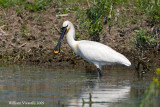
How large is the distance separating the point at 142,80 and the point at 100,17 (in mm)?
4681

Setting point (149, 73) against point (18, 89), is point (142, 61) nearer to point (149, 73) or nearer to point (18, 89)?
point (149, 73)

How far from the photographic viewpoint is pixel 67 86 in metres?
9.11

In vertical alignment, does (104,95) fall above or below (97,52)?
below

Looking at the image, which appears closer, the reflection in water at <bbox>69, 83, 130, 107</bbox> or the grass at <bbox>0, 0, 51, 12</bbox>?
the reflection in water at <bbox>69, 83, 130, 107</bbox>

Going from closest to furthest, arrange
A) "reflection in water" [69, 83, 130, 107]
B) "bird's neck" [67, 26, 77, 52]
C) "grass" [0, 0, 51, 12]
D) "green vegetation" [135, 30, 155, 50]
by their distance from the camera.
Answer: "reflection in water" [69, 83, 130, 107] → "bird's neck" [67, 26, 77, 52] → "green vegetation" [135, 30, 155, 50] → "grass" [0, 0, 51, 12]

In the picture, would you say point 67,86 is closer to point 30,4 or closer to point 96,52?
point 96,52

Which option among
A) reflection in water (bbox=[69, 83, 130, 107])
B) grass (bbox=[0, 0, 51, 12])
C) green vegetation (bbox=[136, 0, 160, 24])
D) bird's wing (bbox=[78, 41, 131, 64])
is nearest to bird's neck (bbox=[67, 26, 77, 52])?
bird's wing (bbox=[78, 41, 131, 64])

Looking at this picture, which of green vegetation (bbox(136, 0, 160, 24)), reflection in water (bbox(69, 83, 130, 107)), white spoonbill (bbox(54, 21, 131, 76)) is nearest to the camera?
reflection in water (bbox(69, 83, 130, 107))

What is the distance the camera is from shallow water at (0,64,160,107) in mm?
7438

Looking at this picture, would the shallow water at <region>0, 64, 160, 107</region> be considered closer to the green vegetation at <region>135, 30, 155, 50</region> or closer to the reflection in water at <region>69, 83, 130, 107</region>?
the reflection in water at <region>69, 83, 130, 107</region>

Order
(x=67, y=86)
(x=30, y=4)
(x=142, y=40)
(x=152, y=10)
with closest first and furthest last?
(x=67, y=86)
(x=142, y=40)
(x=152, y=10)
(x=30, y=4)

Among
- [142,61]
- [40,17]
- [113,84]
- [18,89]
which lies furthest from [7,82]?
[40,17]

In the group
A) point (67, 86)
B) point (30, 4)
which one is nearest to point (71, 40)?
point (67, 86)

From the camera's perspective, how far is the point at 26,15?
15.6 metres
